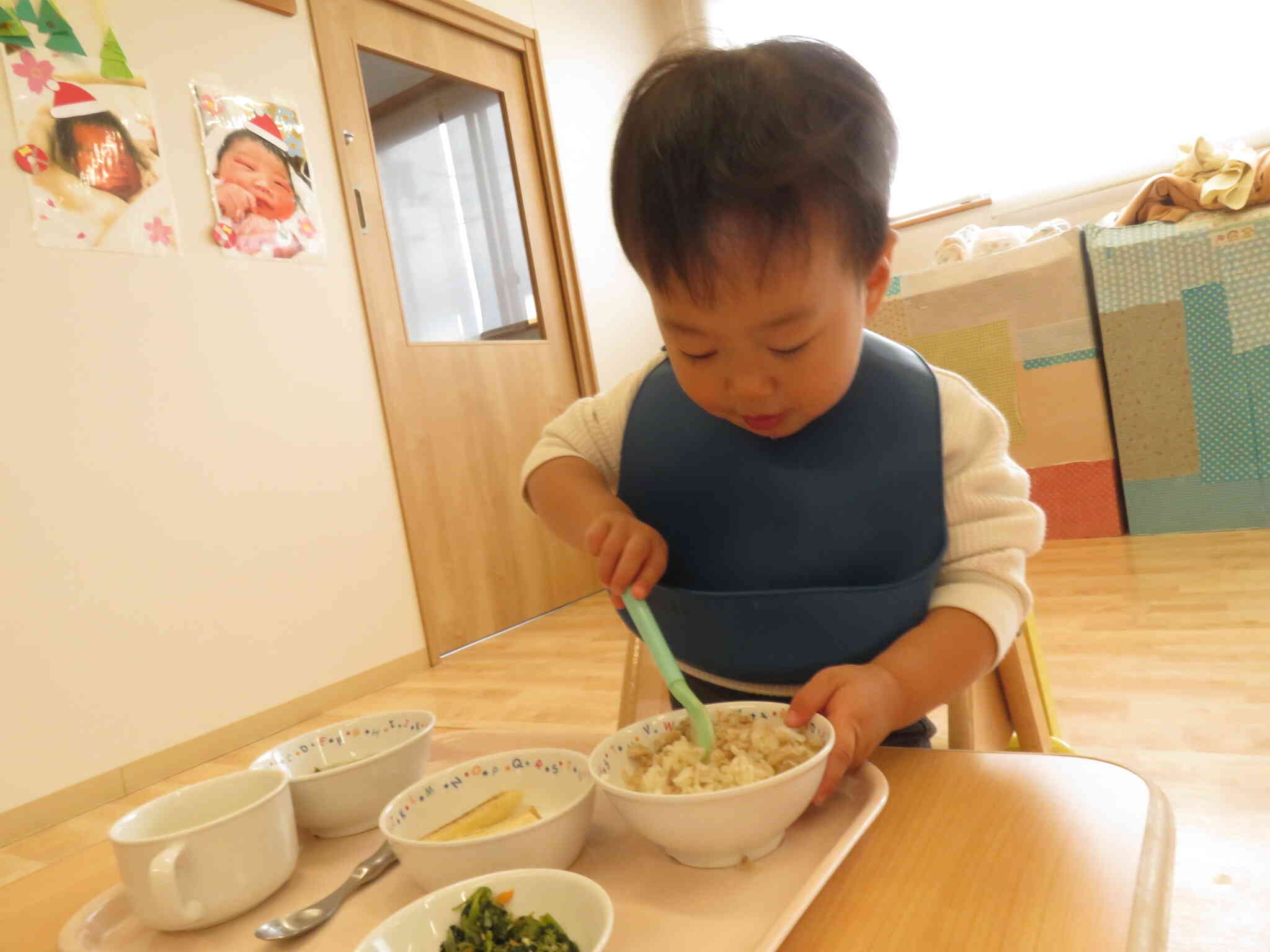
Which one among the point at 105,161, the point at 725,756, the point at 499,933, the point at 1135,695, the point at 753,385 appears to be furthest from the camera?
the point at 105,161

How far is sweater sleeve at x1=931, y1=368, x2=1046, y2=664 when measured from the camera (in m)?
0.57

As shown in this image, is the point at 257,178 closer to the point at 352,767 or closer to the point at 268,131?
the point at 268,131

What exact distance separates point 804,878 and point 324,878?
232 millimetres

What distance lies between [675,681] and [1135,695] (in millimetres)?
1193

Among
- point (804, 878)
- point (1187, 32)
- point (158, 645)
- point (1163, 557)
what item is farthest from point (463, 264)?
point (804, 878)

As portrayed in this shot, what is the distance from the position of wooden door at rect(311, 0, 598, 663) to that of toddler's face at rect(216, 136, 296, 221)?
196 mm

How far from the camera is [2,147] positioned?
1569mm

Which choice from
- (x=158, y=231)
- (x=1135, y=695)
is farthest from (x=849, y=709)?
(x=158, y=231)

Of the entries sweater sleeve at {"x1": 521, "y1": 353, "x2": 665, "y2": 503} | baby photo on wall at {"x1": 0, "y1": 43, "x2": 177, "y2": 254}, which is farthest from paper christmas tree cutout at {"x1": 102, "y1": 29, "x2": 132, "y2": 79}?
sweater sleeve at {"x1": 521, "y1": 353, "x2": 665, "y2": 503}

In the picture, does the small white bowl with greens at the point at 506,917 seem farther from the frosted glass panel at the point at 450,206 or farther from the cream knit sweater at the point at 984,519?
the frosted glass panel at the point at 450,206

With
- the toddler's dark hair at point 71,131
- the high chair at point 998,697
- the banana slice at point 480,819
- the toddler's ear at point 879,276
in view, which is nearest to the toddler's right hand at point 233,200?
the toddler's dark hair at point 71,131

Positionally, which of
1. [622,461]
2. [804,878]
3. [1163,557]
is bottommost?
[1163,557]

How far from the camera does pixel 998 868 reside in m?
0.33

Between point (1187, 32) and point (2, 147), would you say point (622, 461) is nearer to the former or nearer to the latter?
point (2, 147)
